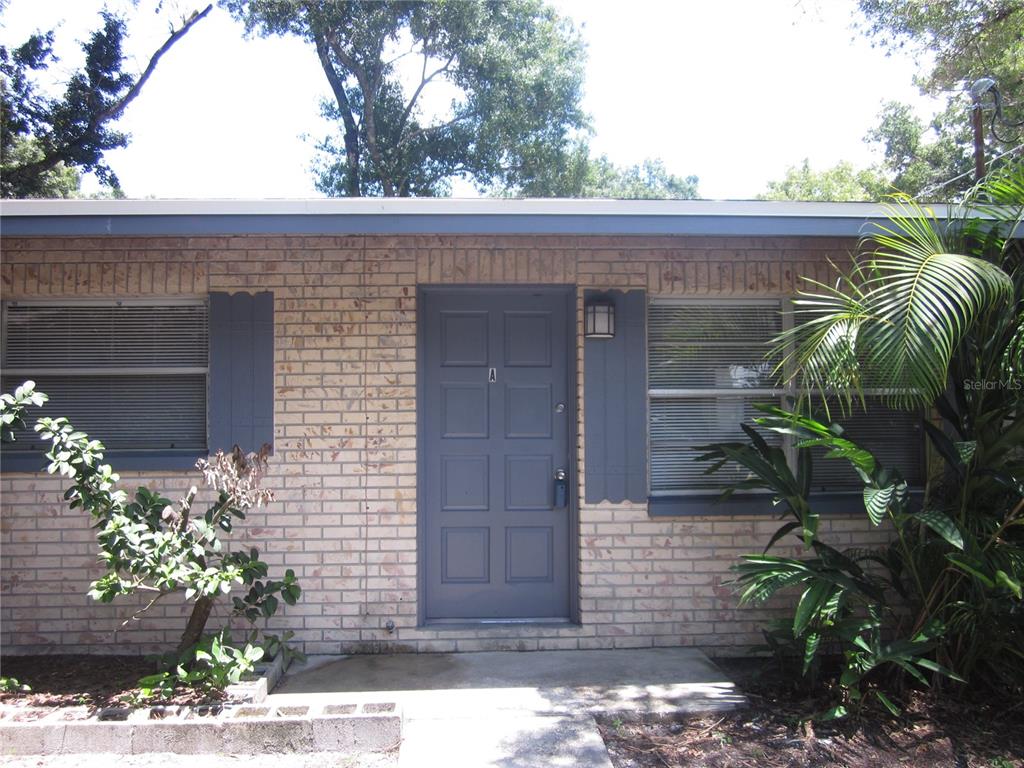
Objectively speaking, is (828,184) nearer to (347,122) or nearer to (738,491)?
(347,122)

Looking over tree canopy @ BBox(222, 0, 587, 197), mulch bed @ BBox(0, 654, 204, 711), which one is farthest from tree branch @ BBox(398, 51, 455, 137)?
mulch bed @ BBox(0, 654, 204, 711)

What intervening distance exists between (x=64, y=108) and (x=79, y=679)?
13.6 meters

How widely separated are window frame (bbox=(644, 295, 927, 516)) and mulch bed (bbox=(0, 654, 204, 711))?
3008mm

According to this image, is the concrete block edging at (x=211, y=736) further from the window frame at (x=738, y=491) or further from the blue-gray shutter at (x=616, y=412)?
the window frame at (x=738, y=491)

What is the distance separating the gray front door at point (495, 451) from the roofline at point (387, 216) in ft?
3.06

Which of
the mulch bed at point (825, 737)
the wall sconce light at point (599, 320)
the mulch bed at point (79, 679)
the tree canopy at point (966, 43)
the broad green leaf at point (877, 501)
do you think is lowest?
the mulch bed at point (825, 737)

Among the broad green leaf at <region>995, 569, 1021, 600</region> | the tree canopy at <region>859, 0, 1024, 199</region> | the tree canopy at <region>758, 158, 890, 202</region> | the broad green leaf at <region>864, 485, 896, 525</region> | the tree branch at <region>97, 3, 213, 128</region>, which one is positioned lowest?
the broad green leaf at <region>995, 569, 1021, 600</region>

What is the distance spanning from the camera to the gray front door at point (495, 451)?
17.9 ft

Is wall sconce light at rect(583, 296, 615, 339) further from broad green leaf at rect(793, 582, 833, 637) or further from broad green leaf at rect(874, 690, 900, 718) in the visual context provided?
broad green leaf at rect(874, 690, 900, 718)

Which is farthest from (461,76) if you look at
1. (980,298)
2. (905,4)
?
(980,298)

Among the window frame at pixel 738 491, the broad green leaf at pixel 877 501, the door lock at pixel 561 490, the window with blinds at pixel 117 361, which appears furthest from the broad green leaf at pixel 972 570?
the window with blinds at pixel 117 361

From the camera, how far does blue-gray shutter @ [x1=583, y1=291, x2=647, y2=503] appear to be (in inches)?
210

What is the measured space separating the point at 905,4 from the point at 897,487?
858cm

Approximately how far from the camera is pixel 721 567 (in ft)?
17.6
